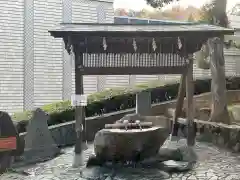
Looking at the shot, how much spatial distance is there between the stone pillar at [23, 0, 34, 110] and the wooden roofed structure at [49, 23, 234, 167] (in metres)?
6.68

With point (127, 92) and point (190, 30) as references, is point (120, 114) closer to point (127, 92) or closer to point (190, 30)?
point (127, 92)

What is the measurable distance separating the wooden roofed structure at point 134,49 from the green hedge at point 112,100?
3.94 meters

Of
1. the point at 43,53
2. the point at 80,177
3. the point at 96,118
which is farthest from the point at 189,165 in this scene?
the point at 43,53

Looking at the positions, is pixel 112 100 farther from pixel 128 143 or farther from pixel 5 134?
pixel 5 134

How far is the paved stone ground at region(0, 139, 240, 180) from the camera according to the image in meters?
7.79

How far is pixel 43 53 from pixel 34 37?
83 cm

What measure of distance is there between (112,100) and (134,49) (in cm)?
529

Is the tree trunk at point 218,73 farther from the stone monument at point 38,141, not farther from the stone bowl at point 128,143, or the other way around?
the stone monument at point 38,141

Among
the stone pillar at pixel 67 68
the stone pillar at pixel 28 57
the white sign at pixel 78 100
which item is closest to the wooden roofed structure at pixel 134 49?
the white sign at pixel 78 100

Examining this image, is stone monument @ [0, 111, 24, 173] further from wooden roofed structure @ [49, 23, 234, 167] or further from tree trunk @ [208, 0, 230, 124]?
tree trunk @ [208, 0, 230, 124]

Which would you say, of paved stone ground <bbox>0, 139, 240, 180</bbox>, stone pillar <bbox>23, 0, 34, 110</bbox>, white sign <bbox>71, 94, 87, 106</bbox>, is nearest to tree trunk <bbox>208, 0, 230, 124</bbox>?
paved stone ground <bbox>0, 139, 240, 180</bbox>

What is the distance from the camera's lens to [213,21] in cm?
1291

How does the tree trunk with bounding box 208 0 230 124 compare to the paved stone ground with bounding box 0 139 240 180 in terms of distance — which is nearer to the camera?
the paved stone ground with bounding box 0 139 240 180

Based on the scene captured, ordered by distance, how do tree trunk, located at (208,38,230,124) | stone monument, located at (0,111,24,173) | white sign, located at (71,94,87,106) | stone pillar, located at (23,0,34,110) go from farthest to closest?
stone pillar, located at (23,0,34,110), tree trunk, located at (208,38,230,124), white sign, located at (71,94,87,106), stone monument, located at (0,111,24,173)
